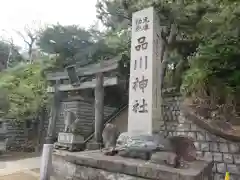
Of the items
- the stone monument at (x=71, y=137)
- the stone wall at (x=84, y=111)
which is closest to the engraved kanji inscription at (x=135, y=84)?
the stone monument at (x=71, y=137)

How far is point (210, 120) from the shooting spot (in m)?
6.49

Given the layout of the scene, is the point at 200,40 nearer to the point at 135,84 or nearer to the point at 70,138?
the point at 135,84

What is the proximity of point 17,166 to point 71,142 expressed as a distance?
2.58 metres

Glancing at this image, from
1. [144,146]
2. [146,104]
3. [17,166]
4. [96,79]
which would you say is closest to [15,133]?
[17,166]

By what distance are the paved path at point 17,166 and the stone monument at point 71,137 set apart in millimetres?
1387

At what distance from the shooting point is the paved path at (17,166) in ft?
28.3

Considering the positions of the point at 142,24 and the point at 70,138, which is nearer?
the point at 142,24

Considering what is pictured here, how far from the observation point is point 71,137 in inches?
373

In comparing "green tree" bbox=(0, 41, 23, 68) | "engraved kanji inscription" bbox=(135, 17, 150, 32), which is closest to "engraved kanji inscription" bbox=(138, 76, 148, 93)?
"engraved kanji inscription" bbox=(135, 17, 150, 32)

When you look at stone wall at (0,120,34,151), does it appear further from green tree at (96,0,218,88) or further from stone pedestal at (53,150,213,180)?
stone pedestal at (53,150,213,180)

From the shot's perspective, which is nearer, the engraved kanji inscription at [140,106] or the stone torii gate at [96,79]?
the engraved kanji inscription at [140,106]

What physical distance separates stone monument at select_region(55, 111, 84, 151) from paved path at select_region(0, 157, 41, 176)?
1387 millimetres

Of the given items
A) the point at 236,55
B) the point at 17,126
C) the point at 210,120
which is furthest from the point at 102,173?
the point at 17,126

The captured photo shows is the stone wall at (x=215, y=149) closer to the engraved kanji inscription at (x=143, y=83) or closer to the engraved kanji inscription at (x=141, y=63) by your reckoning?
the engraved kanji inscription at (x=143, y=83)
